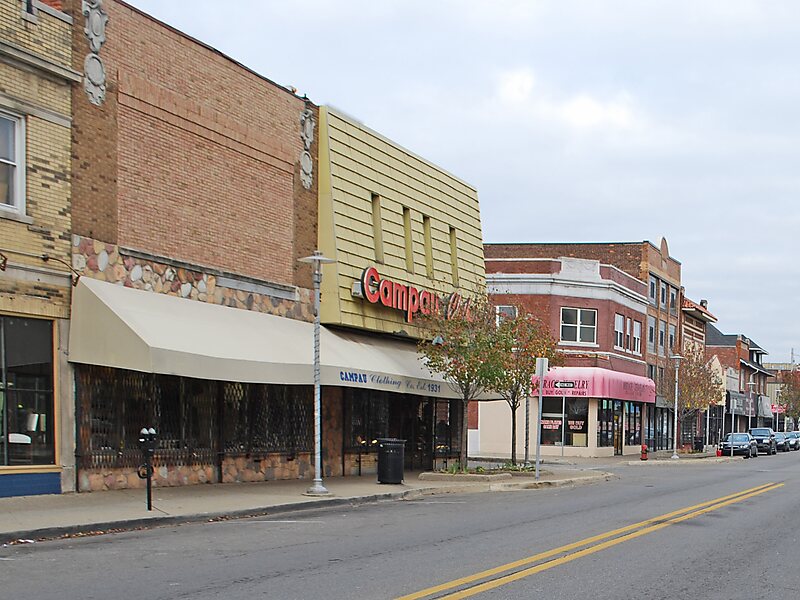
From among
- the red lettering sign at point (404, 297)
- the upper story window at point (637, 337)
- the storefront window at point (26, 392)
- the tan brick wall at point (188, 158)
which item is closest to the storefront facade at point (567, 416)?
the upper story window at point (637, 337)

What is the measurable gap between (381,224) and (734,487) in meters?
11.3

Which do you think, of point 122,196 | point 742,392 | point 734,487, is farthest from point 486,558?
point 742,392

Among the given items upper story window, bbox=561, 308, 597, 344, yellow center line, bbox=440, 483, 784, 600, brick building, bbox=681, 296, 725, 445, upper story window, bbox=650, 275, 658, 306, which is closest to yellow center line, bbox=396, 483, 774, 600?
yellow center line, bbox=440, 483, 784, 600

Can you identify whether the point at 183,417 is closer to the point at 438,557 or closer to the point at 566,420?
the point at 438,557

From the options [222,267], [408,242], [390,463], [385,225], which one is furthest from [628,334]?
[222,267]

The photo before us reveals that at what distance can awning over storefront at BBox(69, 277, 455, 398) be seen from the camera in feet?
54.9

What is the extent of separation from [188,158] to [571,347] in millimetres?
30388

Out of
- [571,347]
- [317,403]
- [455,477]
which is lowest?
[455,477]

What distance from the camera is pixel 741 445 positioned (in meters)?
52.7

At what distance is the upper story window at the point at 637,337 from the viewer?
53.2m

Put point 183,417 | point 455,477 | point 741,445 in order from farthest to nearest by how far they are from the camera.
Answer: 1. point 741,445
2. point 455,477
3. point 183,417

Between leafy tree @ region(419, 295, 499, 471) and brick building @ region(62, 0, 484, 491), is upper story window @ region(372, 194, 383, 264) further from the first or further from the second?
leafy tree @ region(419, 295, 499, 471)

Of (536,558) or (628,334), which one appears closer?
(536,558)

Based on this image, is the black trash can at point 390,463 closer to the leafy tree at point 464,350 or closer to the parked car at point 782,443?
the leafy tree at point 464,350
